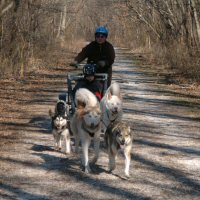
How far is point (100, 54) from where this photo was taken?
9977mm

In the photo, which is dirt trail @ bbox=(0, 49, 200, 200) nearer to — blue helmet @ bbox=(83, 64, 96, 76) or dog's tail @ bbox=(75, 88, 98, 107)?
dog's tail @ bbox=(75, 88, 98, 107)

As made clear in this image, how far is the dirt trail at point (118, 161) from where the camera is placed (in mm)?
6133

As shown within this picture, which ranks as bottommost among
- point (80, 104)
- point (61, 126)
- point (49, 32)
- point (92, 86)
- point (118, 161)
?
point (118, 161)

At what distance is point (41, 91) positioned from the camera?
17.1m

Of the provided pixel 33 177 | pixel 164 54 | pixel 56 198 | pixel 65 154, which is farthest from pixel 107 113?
pixel 164 54

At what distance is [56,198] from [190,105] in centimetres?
869

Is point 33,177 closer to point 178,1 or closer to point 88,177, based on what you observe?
point 88,177

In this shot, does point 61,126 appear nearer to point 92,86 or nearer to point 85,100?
point 85,100

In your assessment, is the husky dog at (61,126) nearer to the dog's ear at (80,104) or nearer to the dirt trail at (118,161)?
the dirt trail at (118,161)

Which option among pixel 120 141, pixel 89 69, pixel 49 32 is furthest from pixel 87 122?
pixel 49 32

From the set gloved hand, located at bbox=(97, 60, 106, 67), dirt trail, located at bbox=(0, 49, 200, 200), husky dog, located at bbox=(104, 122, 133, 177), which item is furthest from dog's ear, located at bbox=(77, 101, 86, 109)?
gloved hand, located at bbox=(97, 60, 106, 67)

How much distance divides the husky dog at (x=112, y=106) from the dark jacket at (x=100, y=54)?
1426 millimetres

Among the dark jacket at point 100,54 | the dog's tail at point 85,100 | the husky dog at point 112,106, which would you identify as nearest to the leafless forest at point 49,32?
the dark jacket at point 100,54

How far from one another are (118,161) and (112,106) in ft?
3.91
